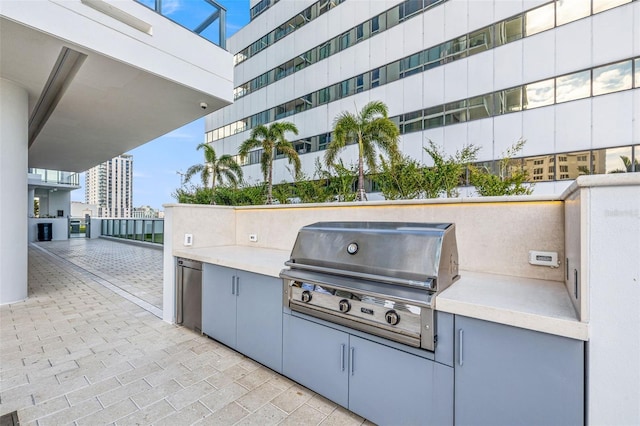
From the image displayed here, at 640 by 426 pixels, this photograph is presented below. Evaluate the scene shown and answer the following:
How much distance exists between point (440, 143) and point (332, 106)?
596 centimetres

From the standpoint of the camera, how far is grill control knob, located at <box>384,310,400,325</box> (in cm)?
154

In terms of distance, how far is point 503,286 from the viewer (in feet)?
5.46

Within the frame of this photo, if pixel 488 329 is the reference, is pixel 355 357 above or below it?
below

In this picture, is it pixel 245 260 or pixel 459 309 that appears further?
pixel 245 260

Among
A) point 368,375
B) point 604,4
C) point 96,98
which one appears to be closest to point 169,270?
point 368,375

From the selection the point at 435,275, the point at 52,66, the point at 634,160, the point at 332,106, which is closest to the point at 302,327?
the point at 435,275

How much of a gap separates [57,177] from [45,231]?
3778mm

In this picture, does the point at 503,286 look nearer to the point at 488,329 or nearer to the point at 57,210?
the point at 488,329

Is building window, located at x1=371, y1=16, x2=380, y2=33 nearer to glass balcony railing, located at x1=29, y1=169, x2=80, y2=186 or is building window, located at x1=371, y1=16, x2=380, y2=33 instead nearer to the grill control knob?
the grill control knob

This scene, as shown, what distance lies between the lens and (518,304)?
1325mm

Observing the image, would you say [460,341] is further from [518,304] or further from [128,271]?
[128,271]

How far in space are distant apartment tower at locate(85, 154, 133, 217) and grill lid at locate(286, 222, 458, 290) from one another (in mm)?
33728

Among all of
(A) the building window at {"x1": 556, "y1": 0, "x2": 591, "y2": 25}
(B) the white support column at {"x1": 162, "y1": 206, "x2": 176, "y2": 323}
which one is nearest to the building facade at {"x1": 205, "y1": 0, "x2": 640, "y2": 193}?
(A) the building window at {"x1": 556, "y1": 0, "x2": 591, "y2": 25}

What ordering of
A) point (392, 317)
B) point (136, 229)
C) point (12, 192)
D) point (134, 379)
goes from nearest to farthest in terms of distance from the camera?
point (392, 317)
point (134, 379)
point (12, 192)
point (136, 229)
